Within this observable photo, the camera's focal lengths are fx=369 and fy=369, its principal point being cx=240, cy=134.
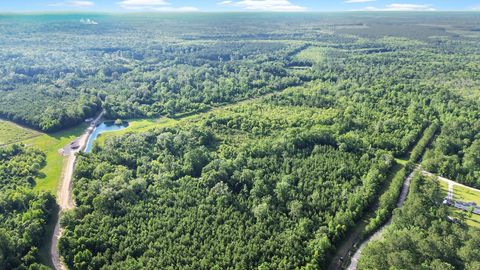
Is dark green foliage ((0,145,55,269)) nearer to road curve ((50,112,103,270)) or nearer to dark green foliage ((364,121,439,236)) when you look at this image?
road curve ((50,112,103,270))

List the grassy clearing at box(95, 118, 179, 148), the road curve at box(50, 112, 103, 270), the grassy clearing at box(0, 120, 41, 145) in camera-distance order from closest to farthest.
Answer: the road curve at box(50, 112, 103, 270), the grassy clearing at box(0, 120, 41, 145), the grassy clearing at box(95, 118, 179, 148)

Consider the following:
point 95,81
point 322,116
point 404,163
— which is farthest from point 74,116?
point 404,163

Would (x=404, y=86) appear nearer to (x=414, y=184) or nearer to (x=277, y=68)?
(x=277, y=68)

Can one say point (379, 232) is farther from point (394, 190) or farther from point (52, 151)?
point (52, 151)

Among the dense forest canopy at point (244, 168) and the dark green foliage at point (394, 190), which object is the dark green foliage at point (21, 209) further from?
the dark green foliage at point (394, 190)

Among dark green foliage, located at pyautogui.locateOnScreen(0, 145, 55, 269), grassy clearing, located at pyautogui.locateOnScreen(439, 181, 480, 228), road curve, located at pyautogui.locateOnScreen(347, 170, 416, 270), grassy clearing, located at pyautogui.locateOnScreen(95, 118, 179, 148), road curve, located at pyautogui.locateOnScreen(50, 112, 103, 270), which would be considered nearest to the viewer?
Answer: dark green foliage, located at pyautogui.locateOnScreen(0, 145, 55, 269)

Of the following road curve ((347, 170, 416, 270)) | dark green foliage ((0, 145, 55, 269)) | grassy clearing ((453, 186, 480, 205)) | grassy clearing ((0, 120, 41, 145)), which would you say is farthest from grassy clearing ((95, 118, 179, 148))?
grassy clearing ((453, 186, 480, 205))

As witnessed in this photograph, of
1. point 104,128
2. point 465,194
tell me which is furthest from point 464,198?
point 104,128
